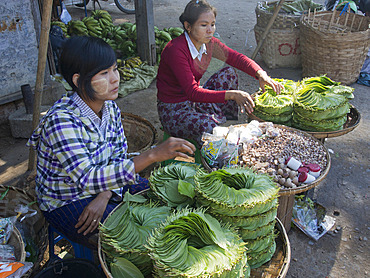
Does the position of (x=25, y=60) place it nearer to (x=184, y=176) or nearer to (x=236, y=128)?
(x=236, y=128)

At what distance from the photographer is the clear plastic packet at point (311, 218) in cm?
276

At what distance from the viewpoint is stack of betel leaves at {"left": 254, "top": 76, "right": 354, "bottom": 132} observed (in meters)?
2.88

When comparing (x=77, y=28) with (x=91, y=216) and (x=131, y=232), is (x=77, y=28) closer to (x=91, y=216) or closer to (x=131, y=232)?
(x=91, y=216)

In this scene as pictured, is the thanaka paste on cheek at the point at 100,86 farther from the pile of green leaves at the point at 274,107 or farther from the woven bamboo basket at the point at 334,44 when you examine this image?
the woven bamboo basket at the point at 334,44

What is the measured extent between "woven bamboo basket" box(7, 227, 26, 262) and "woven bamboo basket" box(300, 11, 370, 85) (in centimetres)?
470

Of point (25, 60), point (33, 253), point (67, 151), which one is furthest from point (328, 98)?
point (25, 60)

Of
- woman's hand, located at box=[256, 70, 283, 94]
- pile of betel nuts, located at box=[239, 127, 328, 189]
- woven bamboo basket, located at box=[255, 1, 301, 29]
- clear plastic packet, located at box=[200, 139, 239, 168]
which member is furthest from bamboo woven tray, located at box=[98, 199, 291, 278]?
woven bamboo basket, located at box=[255, 1, 301, 29]

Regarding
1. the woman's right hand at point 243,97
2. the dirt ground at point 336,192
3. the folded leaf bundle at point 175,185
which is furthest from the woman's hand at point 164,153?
the dirt ground at point 336,192

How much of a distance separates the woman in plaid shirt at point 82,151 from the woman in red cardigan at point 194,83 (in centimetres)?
99

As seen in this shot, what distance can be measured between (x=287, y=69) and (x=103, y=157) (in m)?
4.93

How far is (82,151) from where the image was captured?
1757 millimetres

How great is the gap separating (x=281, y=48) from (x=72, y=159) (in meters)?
5.05

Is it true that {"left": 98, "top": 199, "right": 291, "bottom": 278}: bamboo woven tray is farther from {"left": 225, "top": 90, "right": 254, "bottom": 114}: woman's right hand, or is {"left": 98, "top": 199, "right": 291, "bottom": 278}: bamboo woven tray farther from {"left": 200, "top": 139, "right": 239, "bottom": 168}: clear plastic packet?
{"left": 225, "top": 90, "right": 254, "bottom": 114}: woman's right hand

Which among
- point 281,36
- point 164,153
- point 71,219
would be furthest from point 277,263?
point 281,36
